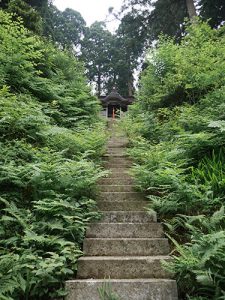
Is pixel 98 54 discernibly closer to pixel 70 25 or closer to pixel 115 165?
pixel 70 25

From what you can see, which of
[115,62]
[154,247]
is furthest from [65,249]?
[115,62]

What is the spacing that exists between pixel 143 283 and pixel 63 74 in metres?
11.0

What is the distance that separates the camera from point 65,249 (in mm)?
3859

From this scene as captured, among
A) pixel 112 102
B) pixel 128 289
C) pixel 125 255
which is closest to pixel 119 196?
pixel 125 255

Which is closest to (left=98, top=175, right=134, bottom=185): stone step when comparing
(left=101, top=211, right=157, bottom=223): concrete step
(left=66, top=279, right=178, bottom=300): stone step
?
(left=101, top=211, right=157, bottom=223): concrete step

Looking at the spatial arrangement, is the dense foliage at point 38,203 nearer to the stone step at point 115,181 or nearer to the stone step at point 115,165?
the stone step at point 115,165

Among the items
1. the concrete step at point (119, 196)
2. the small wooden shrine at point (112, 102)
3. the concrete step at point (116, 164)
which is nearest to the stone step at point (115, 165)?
the concrete step at point (116, 164)

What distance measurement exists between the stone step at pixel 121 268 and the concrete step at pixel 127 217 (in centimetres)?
108

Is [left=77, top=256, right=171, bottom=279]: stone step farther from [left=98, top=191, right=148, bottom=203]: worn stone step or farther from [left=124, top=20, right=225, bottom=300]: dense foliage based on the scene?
[left=98, top=191, right=148, bottom=203]: worn stone step

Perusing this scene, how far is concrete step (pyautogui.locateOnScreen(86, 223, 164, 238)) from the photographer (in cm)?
478

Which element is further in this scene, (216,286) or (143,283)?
(143,283)

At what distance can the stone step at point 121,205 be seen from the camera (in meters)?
5.56

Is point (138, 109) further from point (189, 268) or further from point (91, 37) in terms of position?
point (91, 37)

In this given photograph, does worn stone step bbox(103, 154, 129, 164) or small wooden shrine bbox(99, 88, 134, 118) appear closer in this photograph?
worn stone step bbox(103, 154, 129, 164)
